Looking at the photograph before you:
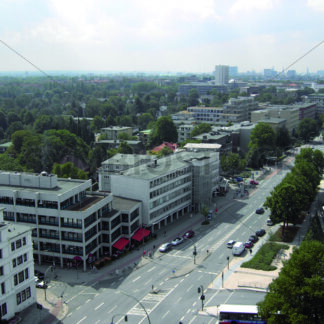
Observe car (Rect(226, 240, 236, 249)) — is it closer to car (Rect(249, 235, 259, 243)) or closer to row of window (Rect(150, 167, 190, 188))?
car (Rect(249, 235, 259, 243))

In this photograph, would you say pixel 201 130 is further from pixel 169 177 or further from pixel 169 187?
pixel 169 187

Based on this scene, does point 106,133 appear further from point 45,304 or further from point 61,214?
point 45,304

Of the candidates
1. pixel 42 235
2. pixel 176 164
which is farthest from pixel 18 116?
pixel 42 235

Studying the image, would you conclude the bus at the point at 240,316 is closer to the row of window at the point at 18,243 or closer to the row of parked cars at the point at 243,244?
the row of parked cars at the point at 243,244

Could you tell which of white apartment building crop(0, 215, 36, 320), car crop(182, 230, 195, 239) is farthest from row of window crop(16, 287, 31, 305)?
car crop(182, 230, 195, 239)

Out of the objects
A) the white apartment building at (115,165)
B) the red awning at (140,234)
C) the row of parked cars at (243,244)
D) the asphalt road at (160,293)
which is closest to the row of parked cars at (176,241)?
the asphalt road at (160,293)

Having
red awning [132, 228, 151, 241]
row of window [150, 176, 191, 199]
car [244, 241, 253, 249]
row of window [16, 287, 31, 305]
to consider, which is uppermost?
row of window [150, 176, 191, 199]
